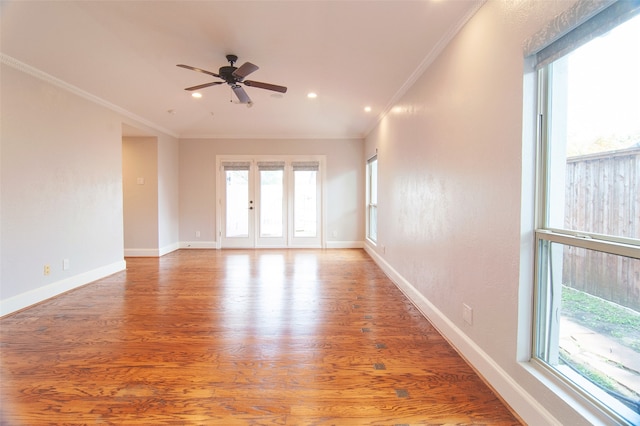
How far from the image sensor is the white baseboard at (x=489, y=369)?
54.5 inches

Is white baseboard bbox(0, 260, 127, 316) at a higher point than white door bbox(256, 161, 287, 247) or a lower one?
lower

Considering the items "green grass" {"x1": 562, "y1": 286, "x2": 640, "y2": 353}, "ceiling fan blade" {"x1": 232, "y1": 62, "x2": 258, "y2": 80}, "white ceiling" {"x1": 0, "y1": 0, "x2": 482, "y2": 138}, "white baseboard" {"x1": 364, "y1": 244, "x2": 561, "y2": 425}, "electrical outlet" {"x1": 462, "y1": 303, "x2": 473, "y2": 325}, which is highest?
"white ceiling" {"x1": 0, "y1": 0, "x2": 482, "y2": 138}

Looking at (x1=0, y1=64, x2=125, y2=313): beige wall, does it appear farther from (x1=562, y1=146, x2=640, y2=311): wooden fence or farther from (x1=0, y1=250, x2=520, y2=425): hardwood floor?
(x1=562, y1=146, x2=640, y2=311): wooden fence

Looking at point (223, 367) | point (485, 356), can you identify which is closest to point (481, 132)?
point (485, 356)

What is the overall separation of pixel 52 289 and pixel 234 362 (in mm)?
2810

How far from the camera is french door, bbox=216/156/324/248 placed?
631 cm

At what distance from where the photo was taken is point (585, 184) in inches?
51.0

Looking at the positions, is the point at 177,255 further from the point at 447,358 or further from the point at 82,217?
the point at 447,358

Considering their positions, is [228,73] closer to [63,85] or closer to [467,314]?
[63,85]

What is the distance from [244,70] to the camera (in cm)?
281

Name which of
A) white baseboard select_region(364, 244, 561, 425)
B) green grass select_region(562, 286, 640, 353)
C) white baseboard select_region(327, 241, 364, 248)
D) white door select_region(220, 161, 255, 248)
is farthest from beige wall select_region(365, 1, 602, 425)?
white door select_region(220, 161, 255, 248)

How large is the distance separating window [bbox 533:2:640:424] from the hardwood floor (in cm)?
52

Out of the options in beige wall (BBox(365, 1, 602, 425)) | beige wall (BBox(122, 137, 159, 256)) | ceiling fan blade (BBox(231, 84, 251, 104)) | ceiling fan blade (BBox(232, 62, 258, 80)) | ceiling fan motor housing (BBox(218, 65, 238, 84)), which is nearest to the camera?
beige wall (BBox(365, 1, 602, 425))

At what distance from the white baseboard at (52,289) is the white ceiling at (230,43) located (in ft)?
7.73
